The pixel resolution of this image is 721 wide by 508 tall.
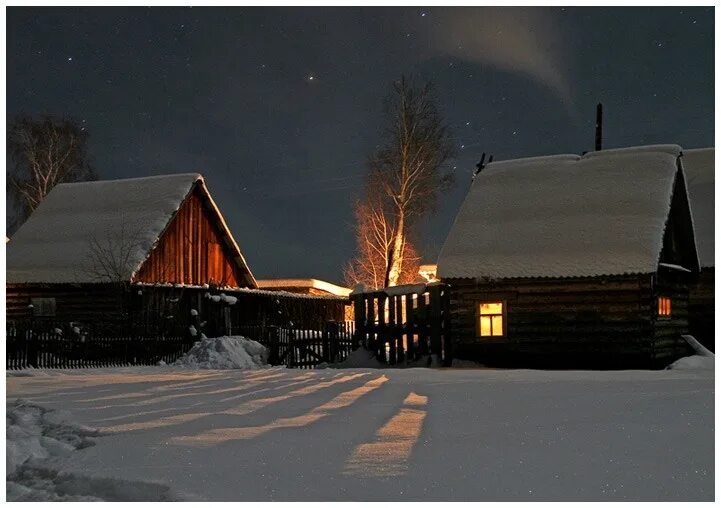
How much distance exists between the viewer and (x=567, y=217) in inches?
752

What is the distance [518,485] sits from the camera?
467 cm

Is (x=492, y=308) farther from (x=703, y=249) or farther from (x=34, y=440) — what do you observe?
(x=34, y=440)

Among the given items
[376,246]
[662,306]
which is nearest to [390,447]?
[662,306]

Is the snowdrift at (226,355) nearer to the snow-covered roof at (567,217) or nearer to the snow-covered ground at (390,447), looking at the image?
the snow-covered roof at (567,217)

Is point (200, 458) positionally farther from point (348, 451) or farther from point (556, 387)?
point (556, 387)

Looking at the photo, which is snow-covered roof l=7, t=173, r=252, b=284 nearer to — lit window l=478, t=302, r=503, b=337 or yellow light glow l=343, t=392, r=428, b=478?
lit window l=478, t=302, r=503, b=337

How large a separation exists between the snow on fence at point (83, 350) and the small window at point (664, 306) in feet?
39.6

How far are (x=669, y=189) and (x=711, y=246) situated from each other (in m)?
4.52

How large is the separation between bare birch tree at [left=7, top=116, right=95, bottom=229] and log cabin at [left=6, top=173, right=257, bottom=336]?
5.67 meters

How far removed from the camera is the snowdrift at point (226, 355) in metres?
19.0

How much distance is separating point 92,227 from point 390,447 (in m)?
24.4

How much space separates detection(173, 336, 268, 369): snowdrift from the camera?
62.4 ft

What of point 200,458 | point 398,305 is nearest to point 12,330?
point 398,305

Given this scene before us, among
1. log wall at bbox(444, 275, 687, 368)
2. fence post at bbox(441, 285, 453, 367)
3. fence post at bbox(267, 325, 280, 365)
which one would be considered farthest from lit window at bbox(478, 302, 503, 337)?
fence post at bbox(267, 325, 280, 365)
